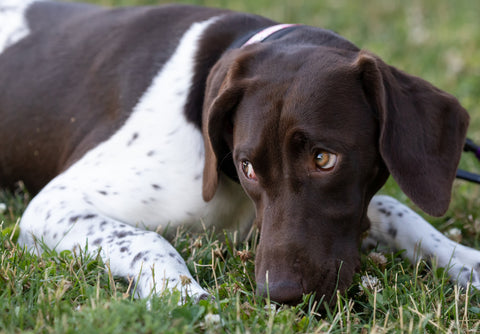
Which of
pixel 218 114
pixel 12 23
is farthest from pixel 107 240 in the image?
pixel 12 23

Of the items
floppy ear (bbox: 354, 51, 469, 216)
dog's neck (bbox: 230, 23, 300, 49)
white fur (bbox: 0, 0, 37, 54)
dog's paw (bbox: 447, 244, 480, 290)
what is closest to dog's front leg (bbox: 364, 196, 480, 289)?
dog's paw (bbox: 447, 244, 480, 290)

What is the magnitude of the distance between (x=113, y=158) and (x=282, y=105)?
1.09 meters

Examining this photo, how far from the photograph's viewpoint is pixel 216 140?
10.2 ft

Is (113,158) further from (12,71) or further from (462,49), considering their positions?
(462,49)

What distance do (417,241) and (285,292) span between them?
1.14 meters

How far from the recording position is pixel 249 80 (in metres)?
2.93

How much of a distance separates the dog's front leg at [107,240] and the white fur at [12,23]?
1.21m

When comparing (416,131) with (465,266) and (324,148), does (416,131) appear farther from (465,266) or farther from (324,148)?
(465,266)

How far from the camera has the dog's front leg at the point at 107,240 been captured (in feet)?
9.21

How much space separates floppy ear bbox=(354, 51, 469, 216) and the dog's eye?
51 cm

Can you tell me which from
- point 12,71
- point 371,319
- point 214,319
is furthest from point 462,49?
point 214,319

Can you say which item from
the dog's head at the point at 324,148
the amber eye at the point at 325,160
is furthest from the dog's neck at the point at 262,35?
the amber eye at the point at 325,160

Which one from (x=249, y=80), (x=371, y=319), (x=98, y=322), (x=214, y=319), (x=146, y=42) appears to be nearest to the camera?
(x=98, y=322)

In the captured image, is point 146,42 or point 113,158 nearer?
point 113,158
